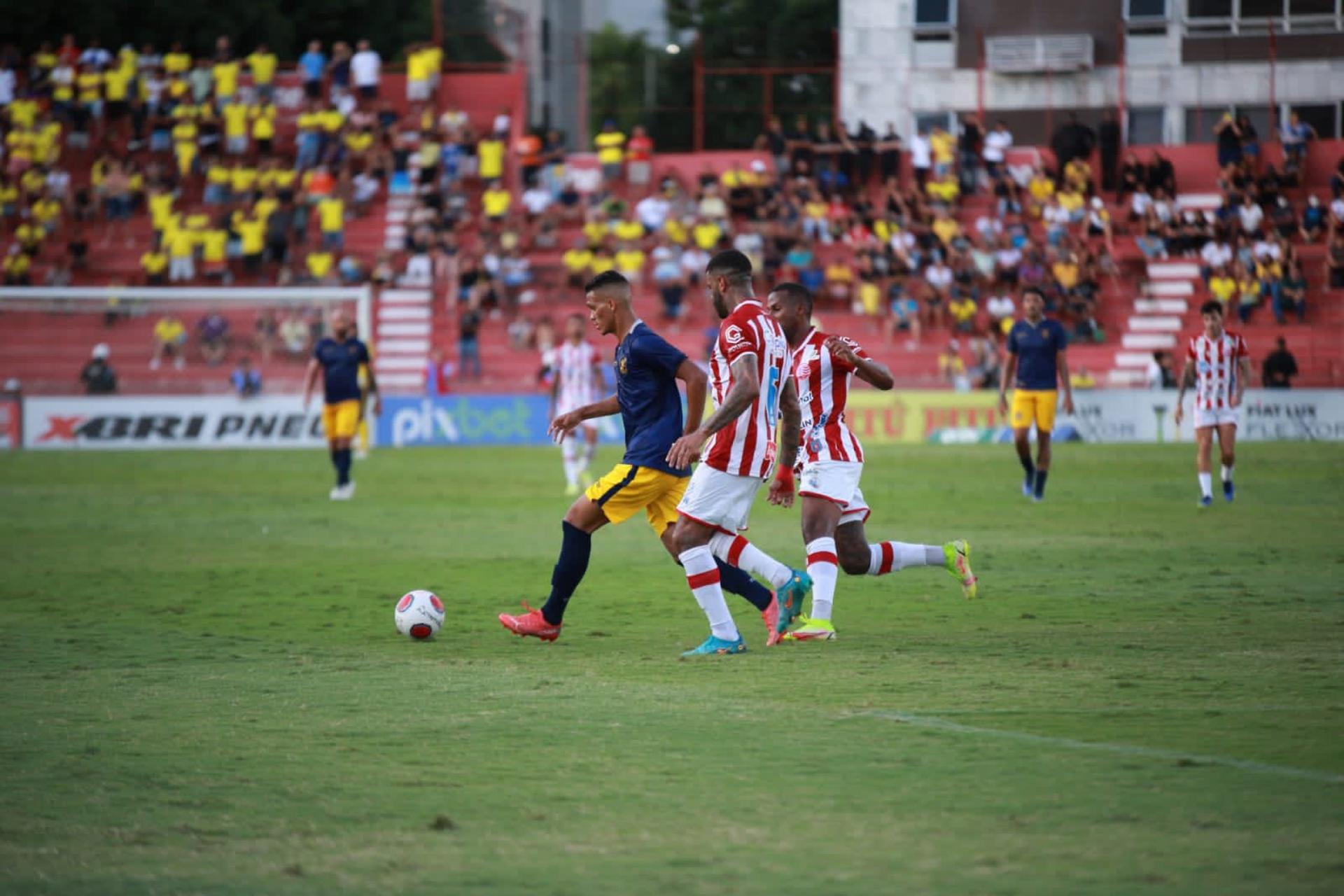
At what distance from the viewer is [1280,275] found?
35.8 metres

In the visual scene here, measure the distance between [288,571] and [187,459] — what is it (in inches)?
702

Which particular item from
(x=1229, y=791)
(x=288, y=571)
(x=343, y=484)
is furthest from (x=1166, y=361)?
(x=1229, y=791)

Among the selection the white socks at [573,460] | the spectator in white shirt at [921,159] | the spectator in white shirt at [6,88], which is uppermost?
the spectator in white shirt at [6,88]

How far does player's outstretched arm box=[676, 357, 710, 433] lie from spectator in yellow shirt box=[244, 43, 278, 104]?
35616 mm

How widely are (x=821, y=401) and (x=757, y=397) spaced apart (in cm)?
118

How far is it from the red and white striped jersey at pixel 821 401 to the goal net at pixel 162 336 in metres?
25.1

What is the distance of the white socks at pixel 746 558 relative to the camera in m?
9.23

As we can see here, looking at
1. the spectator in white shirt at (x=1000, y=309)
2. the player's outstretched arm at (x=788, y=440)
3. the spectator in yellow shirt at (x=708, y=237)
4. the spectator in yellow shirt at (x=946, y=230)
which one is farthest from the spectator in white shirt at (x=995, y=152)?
the player's outstretched arm at (x=788, y=440)

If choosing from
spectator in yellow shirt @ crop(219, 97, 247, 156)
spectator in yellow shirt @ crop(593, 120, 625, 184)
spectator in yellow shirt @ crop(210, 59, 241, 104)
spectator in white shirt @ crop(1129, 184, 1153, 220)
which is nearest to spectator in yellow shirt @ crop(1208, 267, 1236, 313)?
spectator in white shirt @ crop(1129, 184, 1153, 220)

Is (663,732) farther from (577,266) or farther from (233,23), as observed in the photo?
(233,23)

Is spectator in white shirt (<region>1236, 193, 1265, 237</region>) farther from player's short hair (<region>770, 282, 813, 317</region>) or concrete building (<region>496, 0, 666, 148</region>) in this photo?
player's short hair (<region>770, 282, 813, 317</region>)

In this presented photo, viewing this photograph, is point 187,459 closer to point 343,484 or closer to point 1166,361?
point 343,484

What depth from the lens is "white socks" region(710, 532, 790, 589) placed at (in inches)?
363

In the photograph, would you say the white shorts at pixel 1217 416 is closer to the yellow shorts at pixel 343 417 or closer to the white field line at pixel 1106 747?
the yellow shorts at pixel 343 417
